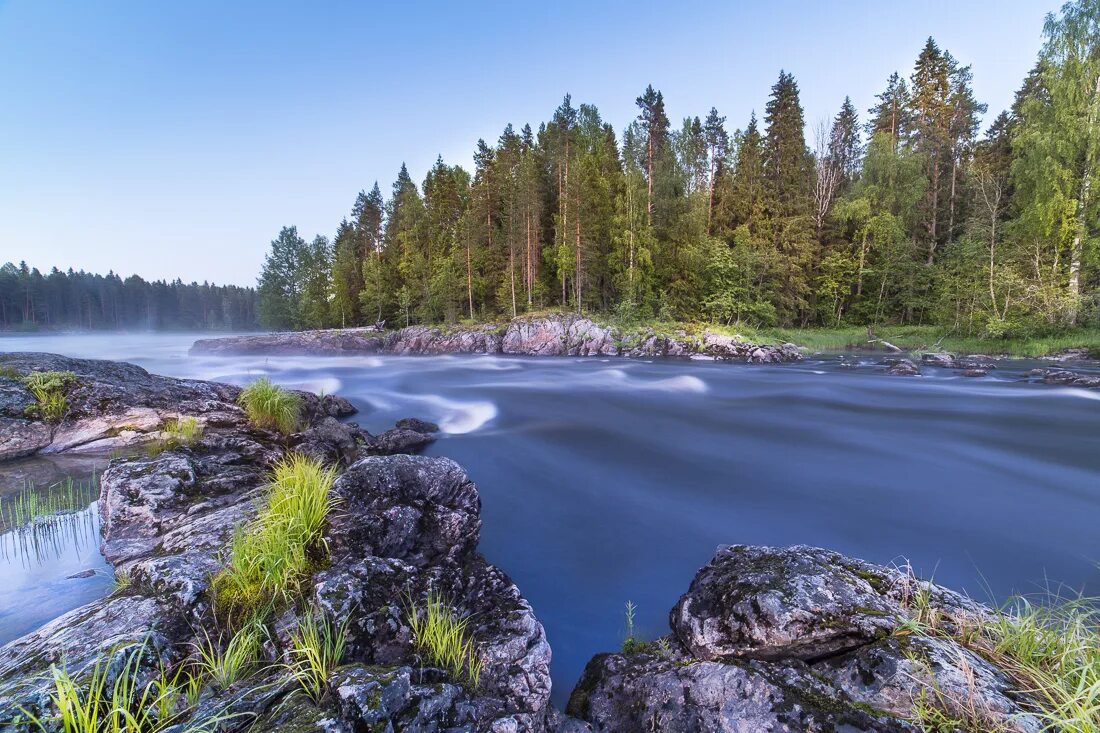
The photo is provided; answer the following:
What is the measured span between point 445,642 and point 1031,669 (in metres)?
3.18

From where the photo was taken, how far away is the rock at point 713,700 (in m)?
2.20

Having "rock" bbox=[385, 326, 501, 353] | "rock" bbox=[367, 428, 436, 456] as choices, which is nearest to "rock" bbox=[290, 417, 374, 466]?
"rock" bbox=[367, 428, 436, 456]

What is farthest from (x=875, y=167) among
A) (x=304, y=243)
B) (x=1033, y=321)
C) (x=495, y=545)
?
(x=304, y=243)

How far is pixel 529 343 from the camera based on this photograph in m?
29.5

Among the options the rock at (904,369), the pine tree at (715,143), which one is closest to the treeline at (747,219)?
the pine tree at (715,143)

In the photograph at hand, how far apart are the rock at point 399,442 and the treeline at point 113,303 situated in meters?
95.4

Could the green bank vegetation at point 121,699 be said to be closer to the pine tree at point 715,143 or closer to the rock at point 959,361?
the rock at point 959,361

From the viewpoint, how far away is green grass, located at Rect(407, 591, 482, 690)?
2.71 m

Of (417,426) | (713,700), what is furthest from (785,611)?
(417,426)

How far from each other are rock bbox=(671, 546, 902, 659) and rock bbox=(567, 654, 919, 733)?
0.17 meters

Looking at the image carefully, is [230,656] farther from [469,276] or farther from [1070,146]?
[469,276]

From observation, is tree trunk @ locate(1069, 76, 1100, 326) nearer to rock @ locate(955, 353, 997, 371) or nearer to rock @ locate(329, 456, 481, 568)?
→ rock @ locate(955, 353, 997, 371)

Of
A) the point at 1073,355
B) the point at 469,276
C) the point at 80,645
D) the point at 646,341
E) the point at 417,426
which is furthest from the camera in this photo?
the point at 469,276

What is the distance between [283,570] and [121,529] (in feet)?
8.82
